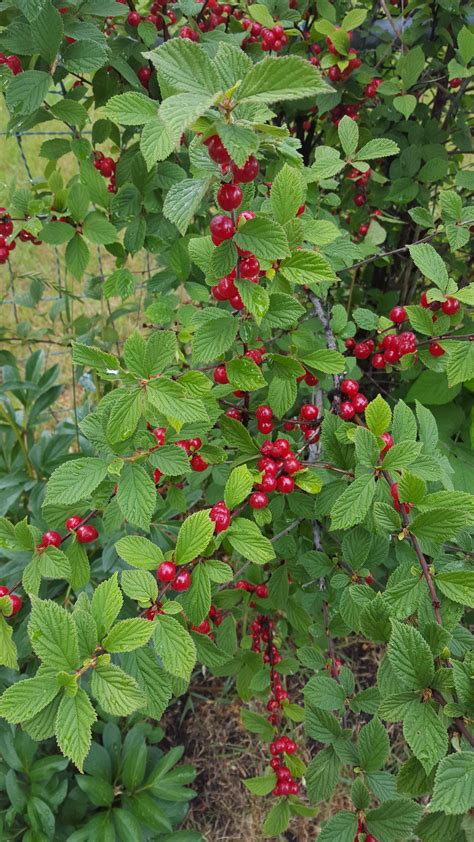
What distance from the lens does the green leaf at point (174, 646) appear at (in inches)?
23.2

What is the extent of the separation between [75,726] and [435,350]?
0.68 meters

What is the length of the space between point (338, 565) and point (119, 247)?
2.20ft

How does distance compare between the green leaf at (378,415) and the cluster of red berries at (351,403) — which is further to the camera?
the cluster of red berries at (351,403)

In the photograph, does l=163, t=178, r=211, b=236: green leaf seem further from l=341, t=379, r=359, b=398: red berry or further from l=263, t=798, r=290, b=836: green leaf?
l=263, t=798, r=290, b=836: green leaf

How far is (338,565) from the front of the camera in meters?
0.90

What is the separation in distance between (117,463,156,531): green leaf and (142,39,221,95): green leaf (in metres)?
0.38

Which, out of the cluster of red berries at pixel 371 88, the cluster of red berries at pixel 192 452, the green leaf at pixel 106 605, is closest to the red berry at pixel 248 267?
the cluster of red berries at pixel 192 452

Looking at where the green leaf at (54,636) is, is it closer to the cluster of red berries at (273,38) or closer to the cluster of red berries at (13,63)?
the cluster of red berries at (13,63)

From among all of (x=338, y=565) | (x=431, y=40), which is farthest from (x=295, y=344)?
(x=431, y=40)

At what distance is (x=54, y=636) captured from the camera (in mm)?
570

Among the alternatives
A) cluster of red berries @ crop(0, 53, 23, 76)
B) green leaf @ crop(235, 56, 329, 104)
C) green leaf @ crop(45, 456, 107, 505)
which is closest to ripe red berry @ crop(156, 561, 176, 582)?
green leaf @ crop(45, 456, 107, 505)

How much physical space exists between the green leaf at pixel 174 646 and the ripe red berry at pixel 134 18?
1014mm

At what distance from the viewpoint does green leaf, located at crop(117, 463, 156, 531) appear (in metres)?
0.64

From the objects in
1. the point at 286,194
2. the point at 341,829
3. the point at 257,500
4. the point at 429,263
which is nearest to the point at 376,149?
the point at 429,263
